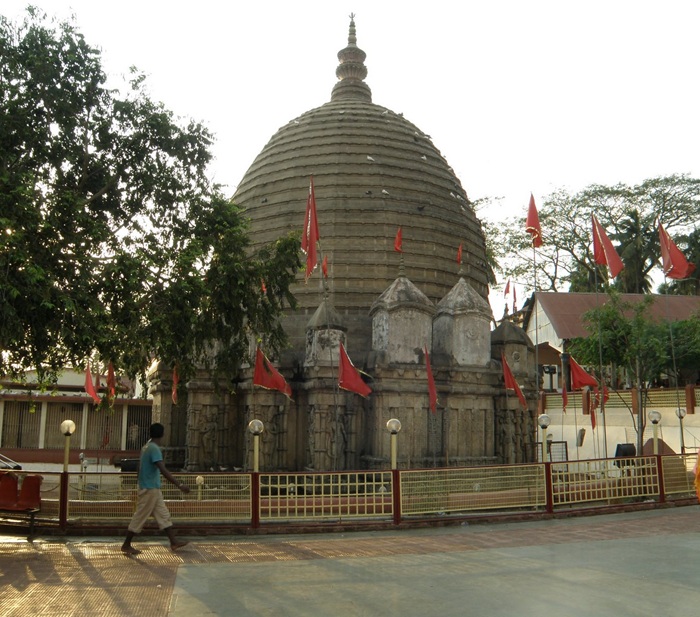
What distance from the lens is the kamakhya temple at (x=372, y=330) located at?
16.5 meters

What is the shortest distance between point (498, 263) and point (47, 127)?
31.0 metres

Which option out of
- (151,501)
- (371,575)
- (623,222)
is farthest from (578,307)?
(371,575)

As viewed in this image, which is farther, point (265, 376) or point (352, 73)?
point (352, 73)

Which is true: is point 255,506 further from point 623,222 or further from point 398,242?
point 623,222

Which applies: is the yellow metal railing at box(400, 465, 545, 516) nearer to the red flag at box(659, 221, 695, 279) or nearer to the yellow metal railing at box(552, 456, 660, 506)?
the yellow metal railing at box(552, 456, 660, 506)

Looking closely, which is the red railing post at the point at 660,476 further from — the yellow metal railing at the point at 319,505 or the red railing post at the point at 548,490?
the yellow metal railing at the point at 319,505

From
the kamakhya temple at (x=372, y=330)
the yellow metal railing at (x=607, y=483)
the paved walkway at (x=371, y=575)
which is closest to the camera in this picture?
the paved walkway at (x=371, y=575)

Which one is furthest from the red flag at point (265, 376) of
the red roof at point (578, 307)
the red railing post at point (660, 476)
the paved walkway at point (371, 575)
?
the red roof at point (578, 307)

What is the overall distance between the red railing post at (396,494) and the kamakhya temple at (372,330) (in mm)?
5347

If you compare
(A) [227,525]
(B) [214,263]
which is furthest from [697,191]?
(A) [227,525]

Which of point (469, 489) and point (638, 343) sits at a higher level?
point (638, 343)

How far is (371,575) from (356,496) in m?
3.19

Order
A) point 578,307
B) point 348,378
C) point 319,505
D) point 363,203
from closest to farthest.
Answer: point 319,505
point 348,378
point 363,203
point 578,307

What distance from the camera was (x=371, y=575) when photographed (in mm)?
6742
